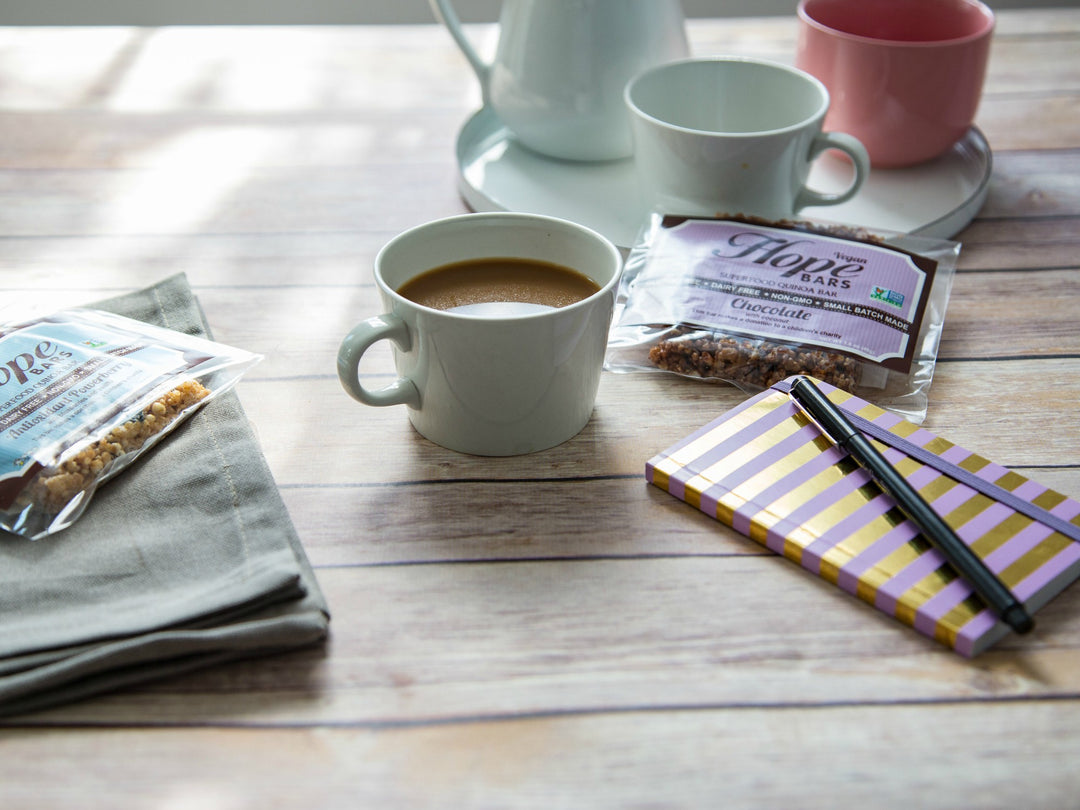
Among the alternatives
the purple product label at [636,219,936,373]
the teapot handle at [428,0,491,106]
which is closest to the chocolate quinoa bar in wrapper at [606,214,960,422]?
→ the purple product label at [636,219,936,373]

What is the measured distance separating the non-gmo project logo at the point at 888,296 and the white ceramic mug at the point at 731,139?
0.13 meters

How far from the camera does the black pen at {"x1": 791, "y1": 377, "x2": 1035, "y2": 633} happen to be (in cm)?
47

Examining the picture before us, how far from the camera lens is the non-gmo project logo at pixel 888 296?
2.26 ft

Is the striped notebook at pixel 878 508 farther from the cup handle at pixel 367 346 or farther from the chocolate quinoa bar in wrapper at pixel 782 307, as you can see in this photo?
the cup handle at pixel 367 346

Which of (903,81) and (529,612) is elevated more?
(903,81)

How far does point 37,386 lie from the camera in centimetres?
59

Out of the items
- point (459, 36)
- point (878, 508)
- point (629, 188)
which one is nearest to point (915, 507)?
point (878, 508)

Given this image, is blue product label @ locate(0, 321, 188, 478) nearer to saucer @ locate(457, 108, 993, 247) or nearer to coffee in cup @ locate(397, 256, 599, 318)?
coffee in cup @ locate(397, 256, 599, 318)

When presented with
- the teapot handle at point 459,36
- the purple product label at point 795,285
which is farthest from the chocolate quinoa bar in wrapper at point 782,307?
the teapot handle at point 459,36

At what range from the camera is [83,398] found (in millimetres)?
588

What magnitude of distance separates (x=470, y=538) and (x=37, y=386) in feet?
0.93

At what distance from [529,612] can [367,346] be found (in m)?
0.18

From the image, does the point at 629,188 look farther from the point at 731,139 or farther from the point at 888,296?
the point at 888,296

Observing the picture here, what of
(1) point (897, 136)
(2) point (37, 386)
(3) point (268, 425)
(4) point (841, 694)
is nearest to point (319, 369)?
(3) point (268, 425)
